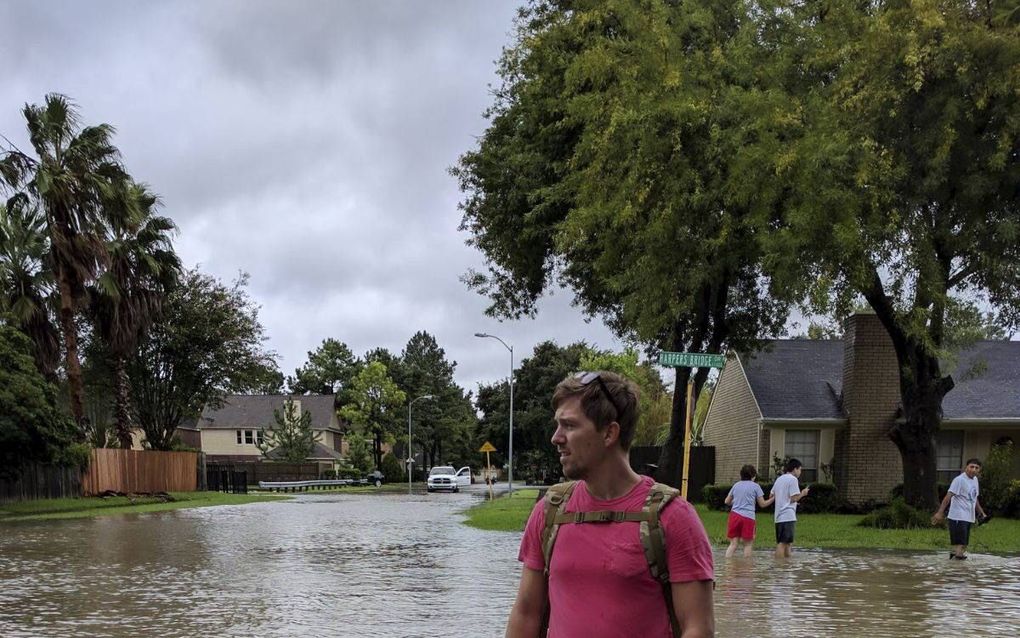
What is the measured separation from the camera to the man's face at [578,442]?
3299mm

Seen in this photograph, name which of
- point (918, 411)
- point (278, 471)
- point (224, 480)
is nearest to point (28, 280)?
point (224, 480)

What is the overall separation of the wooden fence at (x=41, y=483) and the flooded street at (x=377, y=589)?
13.2 m

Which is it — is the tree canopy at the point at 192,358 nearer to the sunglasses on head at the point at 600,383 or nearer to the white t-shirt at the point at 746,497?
the white t-shirt at the point at 746,497

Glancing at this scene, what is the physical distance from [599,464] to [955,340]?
63.4 feet

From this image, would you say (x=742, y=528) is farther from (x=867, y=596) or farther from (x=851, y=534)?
(x=851, y=534)

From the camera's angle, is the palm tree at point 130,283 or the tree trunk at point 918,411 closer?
the tree trunk at point 918,411

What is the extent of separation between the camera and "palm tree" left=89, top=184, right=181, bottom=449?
37.3m

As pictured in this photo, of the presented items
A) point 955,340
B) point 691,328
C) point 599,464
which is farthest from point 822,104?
point 599,464

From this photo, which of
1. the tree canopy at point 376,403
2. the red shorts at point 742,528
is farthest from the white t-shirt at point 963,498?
the tree canopy at point 376,403

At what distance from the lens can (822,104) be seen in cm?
1909

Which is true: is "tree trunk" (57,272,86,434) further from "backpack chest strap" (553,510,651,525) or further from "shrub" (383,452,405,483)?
"shrub" (383,452,405,483)

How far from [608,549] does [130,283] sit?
1531 inches

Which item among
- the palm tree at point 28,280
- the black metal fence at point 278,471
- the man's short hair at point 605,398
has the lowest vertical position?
the black metal fence at point 278,471

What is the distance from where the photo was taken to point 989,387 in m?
32.2
